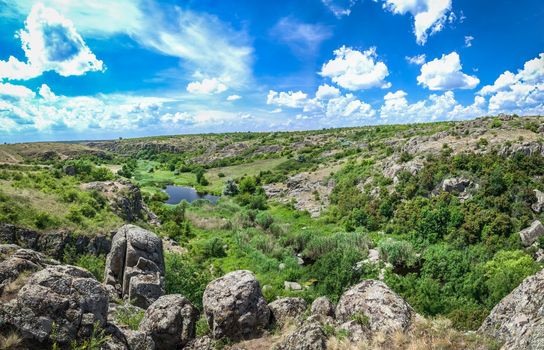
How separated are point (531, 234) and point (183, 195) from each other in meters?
78.2

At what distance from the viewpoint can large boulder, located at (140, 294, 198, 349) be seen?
47.3 ft

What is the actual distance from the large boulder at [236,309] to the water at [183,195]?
69714 millimetres

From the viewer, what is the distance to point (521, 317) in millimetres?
11094

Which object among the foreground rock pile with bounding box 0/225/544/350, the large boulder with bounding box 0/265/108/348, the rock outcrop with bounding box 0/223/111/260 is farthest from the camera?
the rock outcrop with bounding box 0/223/111/260

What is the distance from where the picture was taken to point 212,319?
1508cm

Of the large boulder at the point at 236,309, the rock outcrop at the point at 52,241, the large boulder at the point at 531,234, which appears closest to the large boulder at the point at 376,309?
the large boulder at the point at 236,309

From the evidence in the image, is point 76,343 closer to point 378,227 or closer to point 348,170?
point 378,227

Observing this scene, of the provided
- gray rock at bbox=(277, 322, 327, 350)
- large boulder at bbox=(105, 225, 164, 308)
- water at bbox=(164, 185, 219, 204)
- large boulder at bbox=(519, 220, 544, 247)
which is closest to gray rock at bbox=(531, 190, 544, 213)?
large boulder at bbox=(519, 220, 544, 247)

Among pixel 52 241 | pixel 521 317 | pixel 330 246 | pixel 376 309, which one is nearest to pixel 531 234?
pixel 330 246

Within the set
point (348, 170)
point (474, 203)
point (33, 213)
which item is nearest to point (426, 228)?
point (474, 203)

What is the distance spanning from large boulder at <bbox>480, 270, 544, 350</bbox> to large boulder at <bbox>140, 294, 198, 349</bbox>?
11679mm

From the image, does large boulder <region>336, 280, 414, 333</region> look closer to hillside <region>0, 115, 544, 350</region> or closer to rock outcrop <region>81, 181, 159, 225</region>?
Answer: hillside <region>0, 115, 544, 350</region>

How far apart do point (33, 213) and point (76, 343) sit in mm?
28515

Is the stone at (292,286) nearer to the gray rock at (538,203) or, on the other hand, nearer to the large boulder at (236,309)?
the large boulder at (236,309)
